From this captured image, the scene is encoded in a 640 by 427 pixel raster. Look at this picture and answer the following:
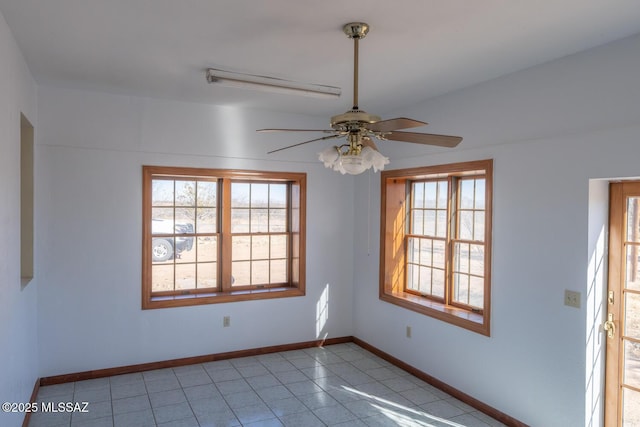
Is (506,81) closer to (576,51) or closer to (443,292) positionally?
(576,51)

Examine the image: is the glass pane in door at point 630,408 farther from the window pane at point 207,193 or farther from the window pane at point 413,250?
the window pane at point 207,193

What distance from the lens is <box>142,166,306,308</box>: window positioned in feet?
15.9

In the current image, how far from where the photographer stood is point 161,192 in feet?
15.9

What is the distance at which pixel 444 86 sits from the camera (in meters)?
4.01

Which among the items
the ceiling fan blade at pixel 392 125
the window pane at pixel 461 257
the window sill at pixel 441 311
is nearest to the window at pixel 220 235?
the window sill at pixel 441 311

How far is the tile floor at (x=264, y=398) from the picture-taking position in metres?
3.58

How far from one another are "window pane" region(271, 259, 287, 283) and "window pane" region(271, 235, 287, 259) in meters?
0.08

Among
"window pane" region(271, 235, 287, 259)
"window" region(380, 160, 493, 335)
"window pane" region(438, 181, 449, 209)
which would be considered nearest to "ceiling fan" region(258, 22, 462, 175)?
"window" region(380, 160, 493, 335)

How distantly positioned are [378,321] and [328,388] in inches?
49.6

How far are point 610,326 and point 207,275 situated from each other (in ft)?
13.0

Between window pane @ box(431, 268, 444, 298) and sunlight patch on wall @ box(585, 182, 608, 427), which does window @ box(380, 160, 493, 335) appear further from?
sunlight patch on wall @ box(585, 182, 608, 427)

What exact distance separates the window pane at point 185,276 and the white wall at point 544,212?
9.23ft

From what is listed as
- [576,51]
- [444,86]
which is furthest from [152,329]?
[576,51]

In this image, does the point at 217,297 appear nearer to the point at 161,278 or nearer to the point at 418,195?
the point at 161,278
